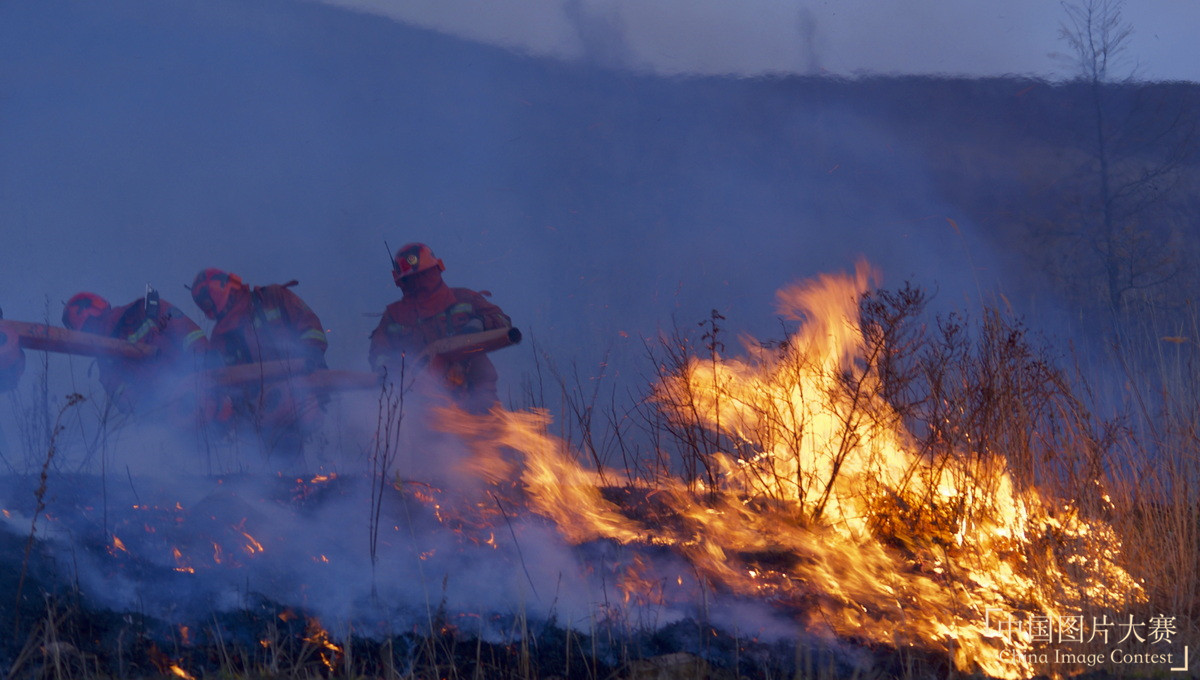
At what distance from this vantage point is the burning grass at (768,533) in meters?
3.34

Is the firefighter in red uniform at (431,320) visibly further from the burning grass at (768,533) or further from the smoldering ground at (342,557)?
the smoldering ground at (342,557)

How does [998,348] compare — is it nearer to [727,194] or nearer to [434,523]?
[434,523]

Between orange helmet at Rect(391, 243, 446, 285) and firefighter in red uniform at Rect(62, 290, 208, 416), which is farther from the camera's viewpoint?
orange helmet at Rect(391, 243, 446, 285)

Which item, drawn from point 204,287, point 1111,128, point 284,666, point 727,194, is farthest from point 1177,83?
point 284,666

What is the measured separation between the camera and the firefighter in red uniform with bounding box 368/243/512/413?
5871 mm

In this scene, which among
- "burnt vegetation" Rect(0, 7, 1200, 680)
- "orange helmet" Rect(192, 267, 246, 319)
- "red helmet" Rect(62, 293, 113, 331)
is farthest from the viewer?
"orange helmet" Rect(192, 267, 246, 319)

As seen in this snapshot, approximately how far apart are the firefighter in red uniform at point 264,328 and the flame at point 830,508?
1030 mm

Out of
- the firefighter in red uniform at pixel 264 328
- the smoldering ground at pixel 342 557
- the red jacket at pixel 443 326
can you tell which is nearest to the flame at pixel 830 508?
the smoldering ground at pixel 342 557

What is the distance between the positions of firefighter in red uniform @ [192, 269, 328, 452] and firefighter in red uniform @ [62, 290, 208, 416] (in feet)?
0.54

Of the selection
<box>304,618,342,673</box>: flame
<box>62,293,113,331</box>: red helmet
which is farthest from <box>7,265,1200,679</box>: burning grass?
<box>62,293,113,331</box>: red helmet

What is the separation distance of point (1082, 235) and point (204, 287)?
945 centimetres

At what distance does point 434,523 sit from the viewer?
4.03 metres

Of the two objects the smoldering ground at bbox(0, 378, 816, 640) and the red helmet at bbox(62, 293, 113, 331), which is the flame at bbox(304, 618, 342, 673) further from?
the red helmet at bbox(62, 293, 113, 331)

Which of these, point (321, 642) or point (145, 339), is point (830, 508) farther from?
point (145, 339)
